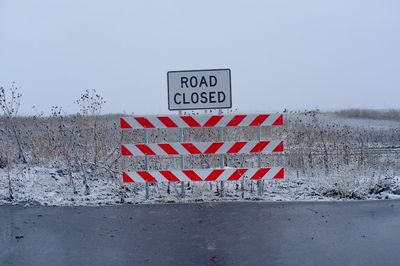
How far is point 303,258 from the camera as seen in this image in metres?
5.01

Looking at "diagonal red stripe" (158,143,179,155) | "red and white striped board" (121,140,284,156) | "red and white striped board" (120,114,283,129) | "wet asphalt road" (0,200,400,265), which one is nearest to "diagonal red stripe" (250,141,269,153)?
"red and white striped board" (121,140,284,156)

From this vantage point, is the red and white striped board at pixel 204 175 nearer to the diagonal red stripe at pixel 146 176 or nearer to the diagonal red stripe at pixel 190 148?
the diagonal red stripe at pixel 146 176

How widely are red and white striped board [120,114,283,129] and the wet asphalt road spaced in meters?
1.53

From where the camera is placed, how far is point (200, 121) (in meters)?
8.04

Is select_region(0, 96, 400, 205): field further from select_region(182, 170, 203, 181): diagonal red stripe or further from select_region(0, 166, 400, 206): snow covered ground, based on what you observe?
select_region(182, 170, 203, 181): diagonal red stripe

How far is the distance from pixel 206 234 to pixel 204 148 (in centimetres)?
233

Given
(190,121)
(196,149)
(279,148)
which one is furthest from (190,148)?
(279,148)

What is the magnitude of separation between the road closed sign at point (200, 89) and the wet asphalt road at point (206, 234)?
2045mm

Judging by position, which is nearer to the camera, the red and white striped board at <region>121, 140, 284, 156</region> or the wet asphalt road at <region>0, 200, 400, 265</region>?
the wet asphalt road at <region>0, 200, 400, 265</region>

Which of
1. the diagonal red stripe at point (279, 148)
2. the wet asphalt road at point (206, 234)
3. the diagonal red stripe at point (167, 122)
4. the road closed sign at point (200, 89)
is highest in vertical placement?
the road closed sign at point (200, 89)

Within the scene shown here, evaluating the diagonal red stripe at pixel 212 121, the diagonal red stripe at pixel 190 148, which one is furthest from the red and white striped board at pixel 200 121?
the diagonal red stripe at pixel 190 148

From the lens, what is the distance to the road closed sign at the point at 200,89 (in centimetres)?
833

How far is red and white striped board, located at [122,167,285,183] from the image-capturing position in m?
7.96

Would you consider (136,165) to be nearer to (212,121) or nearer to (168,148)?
(168,148)
